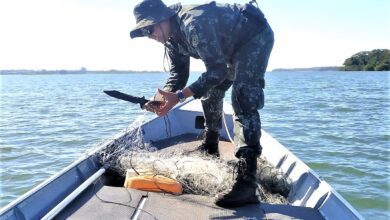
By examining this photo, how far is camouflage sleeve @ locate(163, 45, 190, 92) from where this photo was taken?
4.76m

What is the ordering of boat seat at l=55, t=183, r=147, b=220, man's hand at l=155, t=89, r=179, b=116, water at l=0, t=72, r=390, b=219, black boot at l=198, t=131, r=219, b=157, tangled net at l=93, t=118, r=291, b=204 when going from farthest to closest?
water at l=0, t=72, r=390, b=219 → black boot at l=198, t=131, r=219, b=157 → tangled net at l=93, t=118, r=291, b=204 → man's hand at l=155, t=89, r=179, b=116 → boat seat at l=55, t=183, r=147, b=220

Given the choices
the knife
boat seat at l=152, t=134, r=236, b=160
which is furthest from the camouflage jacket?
boat seat at l=152, t=134, r=236, b=160

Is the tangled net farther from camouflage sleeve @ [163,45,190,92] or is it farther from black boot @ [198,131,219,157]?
camouflage sleeve @ [163,45,190,92]

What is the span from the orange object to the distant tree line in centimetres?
9728

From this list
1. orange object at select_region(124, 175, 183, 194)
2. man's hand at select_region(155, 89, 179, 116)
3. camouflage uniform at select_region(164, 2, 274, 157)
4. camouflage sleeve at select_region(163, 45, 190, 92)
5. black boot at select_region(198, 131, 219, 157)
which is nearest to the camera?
camouflage uniform at select_region(164, 2, 274, 157)

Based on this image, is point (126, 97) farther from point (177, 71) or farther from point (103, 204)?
point (177, 71)

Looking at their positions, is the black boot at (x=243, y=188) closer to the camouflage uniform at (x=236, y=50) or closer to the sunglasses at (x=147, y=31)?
the camouflage uniform at (x=236, y=50)

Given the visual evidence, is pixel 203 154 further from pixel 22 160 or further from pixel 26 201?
pixel 22 160

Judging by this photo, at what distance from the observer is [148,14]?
3762 millimetres

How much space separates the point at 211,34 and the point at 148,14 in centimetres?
63

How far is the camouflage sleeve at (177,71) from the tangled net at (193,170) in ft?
2.71

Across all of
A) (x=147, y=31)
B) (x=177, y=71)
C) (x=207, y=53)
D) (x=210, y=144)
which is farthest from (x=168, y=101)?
(x=210, y=144)

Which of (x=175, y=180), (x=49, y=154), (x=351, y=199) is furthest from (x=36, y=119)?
(x=175, y=180)

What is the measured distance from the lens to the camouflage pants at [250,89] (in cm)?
379
